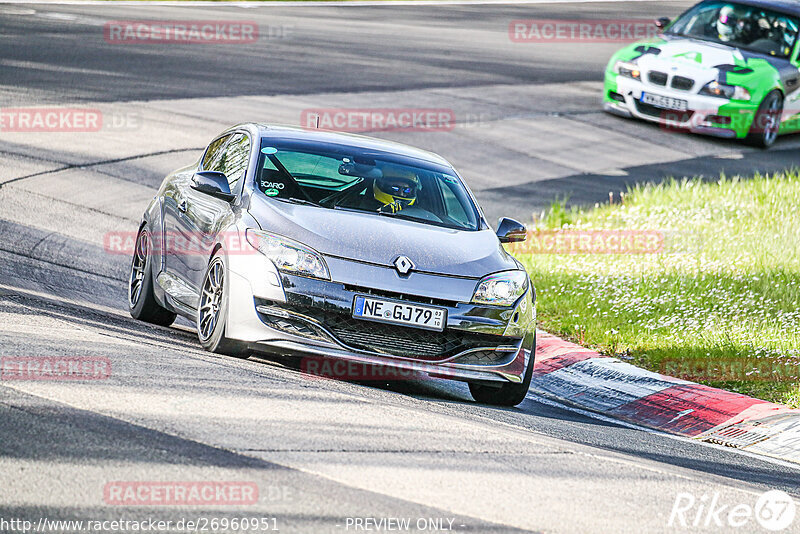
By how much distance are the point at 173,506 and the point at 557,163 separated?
43.9 feet

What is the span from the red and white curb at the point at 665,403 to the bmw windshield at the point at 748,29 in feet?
39.5

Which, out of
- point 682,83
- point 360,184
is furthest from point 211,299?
point 682,83

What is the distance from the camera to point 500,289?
762 centimetres

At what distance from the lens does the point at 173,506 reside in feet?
15.6

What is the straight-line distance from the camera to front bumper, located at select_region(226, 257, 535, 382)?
23.8 feet

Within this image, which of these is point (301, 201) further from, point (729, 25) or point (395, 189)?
point (729, 25)

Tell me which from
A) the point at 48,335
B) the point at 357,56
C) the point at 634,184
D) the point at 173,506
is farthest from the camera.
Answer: the point at 357,56

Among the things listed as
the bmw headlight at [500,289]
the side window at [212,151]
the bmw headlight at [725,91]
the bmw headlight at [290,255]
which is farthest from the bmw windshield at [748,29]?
the bmw headlight at [290,255]

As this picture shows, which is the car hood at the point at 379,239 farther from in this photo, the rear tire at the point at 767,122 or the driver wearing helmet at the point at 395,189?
the rear tire at the point at 767,122

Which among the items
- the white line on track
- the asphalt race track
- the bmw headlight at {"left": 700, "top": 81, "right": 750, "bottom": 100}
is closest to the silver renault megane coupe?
the asphalt race track

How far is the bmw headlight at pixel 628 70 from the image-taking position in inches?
763

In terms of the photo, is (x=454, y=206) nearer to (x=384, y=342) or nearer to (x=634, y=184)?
(x=384, y=342)

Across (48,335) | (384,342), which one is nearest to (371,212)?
(384,342)

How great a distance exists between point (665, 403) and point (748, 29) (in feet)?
43.3
